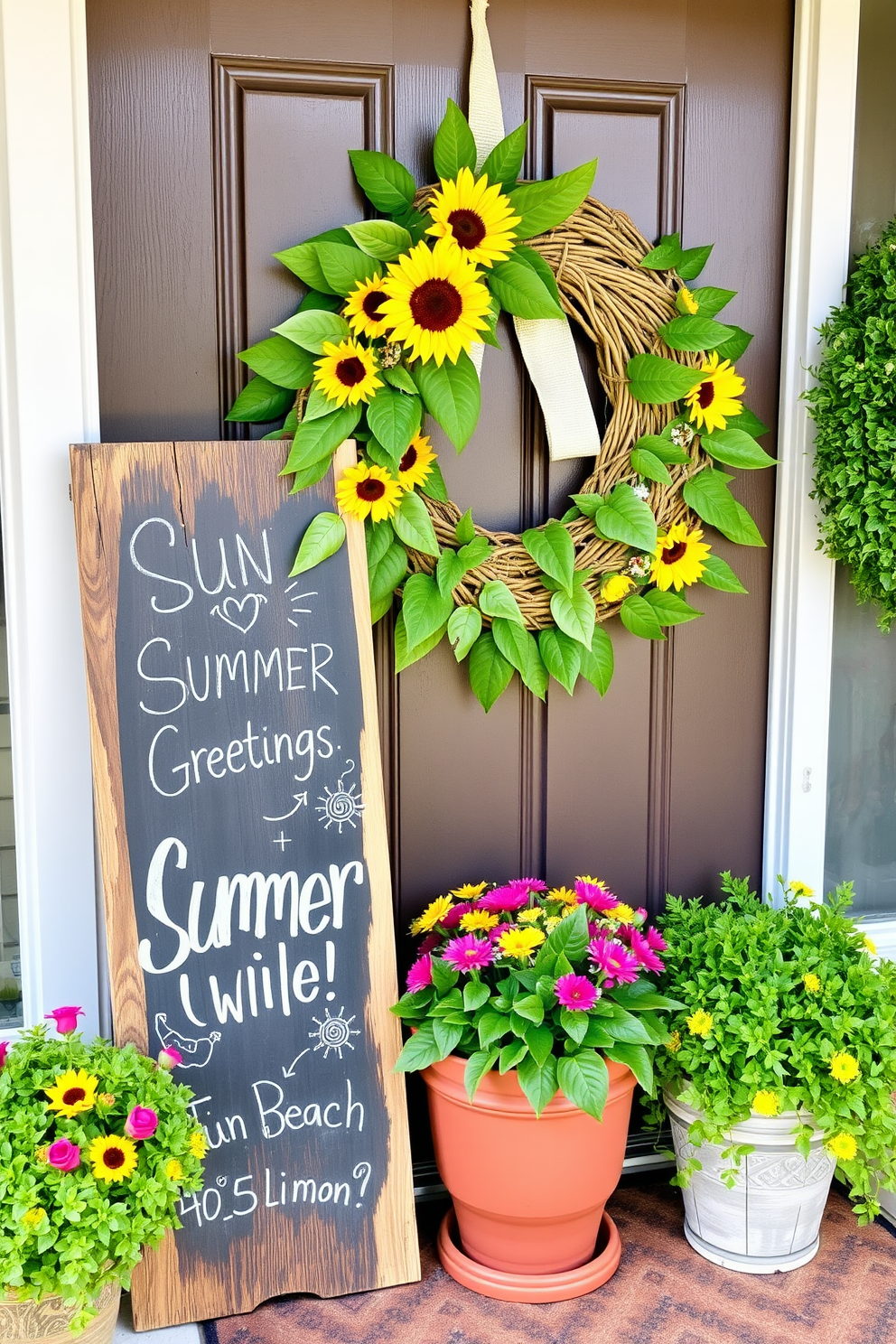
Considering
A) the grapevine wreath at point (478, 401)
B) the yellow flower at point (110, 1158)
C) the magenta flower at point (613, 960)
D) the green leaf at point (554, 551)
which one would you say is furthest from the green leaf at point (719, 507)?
the yellow flower at point (110, 1158)

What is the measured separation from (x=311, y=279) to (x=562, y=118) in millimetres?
491

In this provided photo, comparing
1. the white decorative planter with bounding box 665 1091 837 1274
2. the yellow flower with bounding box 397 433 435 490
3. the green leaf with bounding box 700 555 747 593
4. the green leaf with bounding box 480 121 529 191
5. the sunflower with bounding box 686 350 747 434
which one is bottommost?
the white decorative planter with bounding box 665 1091 837 1274

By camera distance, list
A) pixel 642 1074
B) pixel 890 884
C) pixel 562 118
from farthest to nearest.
Result: 1. pixel 890 884
2. pixel 562 118
3. pixel 642 1074

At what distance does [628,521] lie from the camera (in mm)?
1717

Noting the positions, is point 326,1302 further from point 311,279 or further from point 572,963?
point 311,279

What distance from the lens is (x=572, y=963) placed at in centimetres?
163

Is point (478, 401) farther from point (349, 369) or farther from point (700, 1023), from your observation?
point (700, 1023)

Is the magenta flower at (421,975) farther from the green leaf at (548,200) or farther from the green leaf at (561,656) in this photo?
the green leaf at (548,200)

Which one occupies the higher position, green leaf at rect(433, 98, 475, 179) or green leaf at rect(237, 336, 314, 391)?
green leaf at rect(433, 98, 475, 179)

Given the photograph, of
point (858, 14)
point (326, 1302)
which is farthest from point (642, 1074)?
point (858, 14)

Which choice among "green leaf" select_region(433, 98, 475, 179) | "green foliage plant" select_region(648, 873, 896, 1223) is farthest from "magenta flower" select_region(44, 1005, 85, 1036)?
"green leaf" select_region(433, 98, 475, 179)

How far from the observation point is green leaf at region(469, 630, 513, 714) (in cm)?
176

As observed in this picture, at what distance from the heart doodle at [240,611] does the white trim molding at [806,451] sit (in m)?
0.89

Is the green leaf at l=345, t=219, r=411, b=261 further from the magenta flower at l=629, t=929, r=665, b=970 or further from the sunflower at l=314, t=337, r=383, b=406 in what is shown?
the magenta flower at l=629, t=929, r=665, b=970
